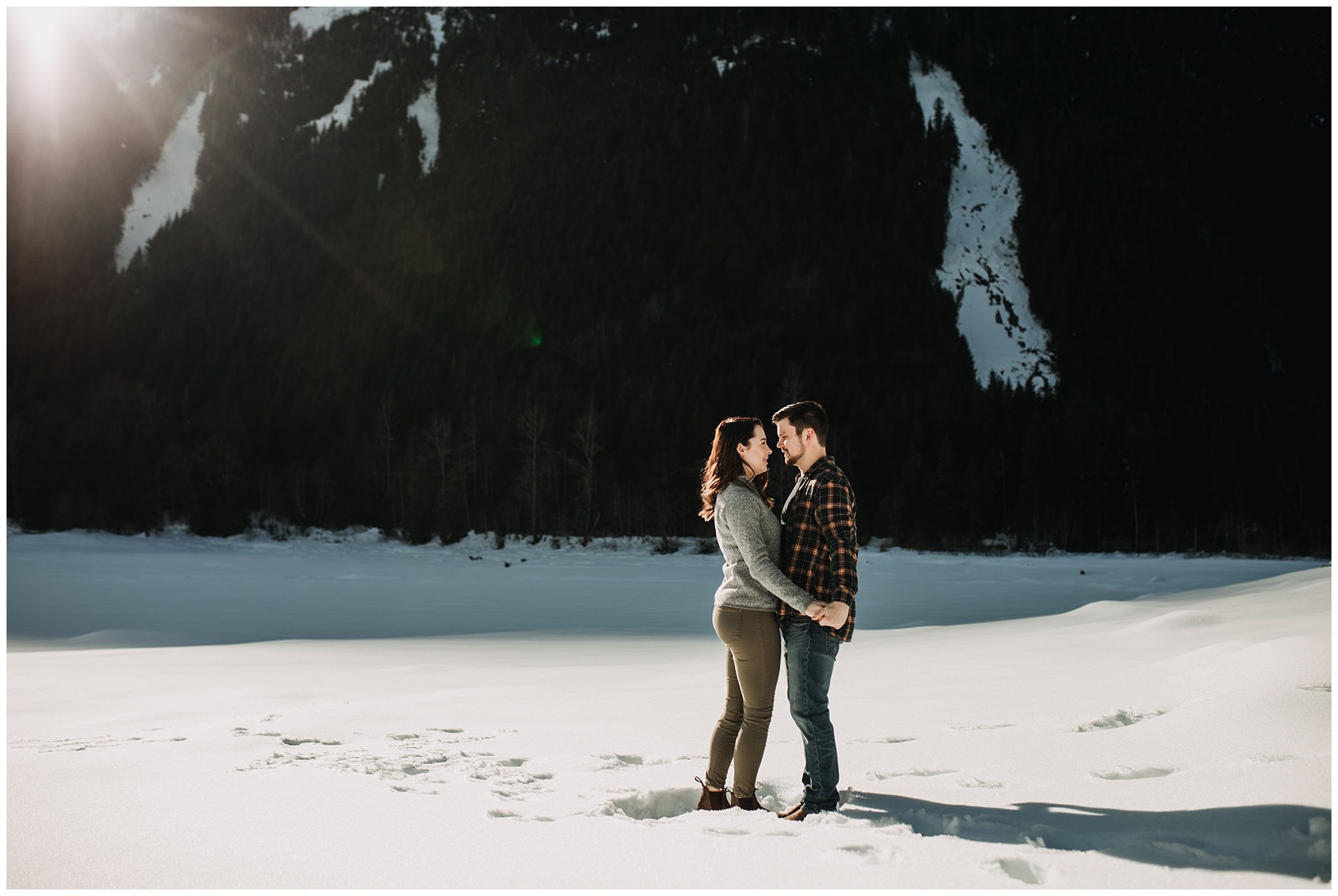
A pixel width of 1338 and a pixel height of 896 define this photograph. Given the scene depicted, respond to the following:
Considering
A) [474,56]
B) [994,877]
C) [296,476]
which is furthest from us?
[474,56]

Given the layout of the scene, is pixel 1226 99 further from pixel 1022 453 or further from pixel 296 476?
pixel 296 476

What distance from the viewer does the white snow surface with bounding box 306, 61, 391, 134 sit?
99.9m

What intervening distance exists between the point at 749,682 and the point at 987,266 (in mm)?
82415

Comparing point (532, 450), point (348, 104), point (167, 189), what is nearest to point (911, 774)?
point (532, 450)

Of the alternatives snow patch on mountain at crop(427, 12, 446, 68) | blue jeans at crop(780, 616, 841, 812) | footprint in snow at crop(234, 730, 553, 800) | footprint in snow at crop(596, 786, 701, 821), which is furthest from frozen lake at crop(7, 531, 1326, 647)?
snow patch on mountain at crop(427, 12, 446, 68)

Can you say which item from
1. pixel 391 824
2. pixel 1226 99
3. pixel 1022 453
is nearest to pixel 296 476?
pixel 1022 453

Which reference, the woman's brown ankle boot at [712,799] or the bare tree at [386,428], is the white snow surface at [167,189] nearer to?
the bare tree at [386,428]

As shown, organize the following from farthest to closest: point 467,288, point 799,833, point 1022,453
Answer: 1. point 467,288
2. point 1022,453
3. point 799,833

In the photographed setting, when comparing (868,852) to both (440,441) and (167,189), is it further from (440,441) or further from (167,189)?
(167,189)

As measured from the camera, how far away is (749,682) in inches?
142

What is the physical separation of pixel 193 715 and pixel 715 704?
3942mm

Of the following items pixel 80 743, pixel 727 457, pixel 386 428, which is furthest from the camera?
pixel 386 428

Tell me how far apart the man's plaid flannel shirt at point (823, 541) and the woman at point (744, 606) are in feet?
0.29

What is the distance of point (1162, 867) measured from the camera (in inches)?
107
